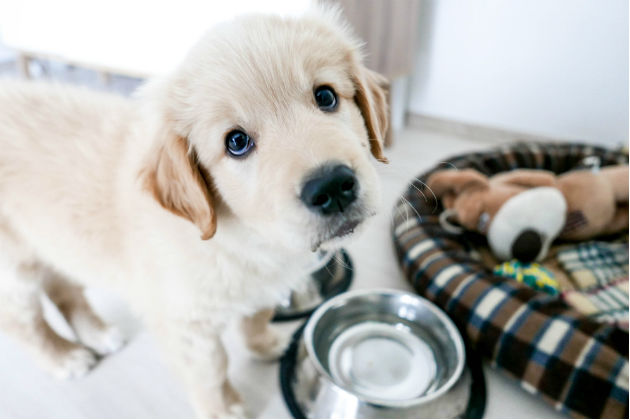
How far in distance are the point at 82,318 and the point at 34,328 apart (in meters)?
0.16

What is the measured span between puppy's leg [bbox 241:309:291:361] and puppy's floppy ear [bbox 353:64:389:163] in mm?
613

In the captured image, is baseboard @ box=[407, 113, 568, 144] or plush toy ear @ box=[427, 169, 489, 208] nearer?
plush toy ear @ box=[427, 169, 489, 208]

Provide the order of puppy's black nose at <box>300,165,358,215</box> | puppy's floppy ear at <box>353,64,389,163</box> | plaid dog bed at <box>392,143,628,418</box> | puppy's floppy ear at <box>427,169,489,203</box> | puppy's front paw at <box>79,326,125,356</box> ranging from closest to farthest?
puppy's black nose at <box>300,165,358,215</box>
puppy's floppy ear at <box>353,64,389,163</box>
plaid dog bed at <box>392,143,628,418</box>
puppy's front paw at <box>79,326,125,356</box>
puppy's floppy ear at <box>427,169,489,203</box>

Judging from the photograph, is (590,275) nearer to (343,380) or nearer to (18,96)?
(343,380)

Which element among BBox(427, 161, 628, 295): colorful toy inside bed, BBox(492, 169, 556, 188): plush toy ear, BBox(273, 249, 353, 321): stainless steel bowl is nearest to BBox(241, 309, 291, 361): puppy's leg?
BBox(273, 249, 353, 321): stainless steel bowl

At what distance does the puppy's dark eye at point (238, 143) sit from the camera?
80 cm

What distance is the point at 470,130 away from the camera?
2.69 meters

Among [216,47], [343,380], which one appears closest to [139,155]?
[216,47]

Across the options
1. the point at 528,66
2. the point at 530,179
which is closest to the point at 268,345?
the point at 530,179

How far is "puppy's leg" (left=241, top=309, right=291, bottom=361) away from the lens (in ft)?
4.24

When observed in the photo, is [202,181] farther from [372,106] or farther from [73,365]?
[73,365]

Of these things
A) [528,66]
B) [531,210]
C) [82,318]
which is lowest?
[82,318]

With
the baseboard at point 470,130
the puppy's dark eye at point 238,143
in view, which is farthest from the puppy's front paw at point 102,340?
the baseboard at point 470,130

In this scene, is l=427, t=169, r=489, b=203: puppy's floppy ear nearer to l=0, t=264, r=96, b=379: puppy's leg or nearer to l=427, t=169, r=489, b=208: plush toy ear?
l=427, t=169, r=489, b=208: plush toy ear
